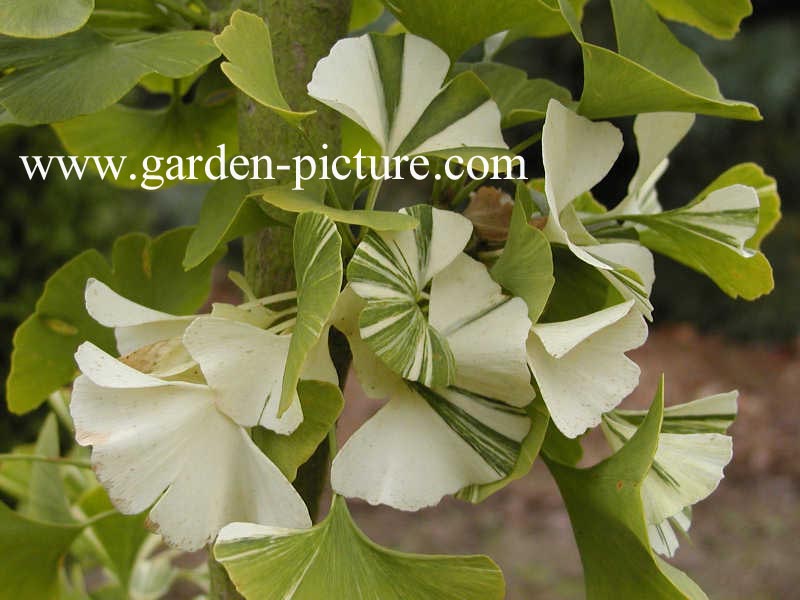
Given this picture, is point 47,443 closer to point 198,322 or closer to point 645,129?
point 198,322

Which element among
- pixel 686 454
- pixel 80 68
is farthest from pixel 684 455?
pixel 80 68

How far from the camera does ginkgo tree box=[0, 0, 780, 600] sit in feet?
1.35

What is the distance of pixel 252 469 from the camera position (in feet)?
1.38

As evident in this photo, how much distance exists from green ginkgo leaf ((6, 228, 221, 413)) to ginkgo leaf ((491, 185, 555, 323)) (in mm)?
222

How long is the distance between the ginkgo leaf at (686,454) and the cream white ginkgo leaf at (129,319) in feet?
0.82

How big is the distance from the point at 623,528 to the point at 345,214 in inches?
7.7

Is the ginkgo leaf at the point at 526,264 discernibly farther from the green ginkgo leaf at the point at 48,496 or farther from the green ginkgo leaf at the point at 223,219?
the green ginkgo leaf at the point at 48,496

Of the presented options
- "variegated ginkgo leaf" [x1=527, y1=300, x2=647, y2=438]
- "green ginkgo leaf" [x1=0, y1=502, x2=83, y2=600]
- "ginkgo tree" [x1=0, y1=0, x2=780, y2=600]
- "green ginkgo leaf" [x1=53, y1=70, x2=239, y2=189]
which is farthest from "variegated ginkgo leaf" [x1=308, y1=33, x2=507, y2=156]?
"green ginkgo leaf" [x1=0, y1=502, x2=83, y2=600]

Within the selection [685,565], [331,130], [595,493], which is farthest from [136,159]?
[685,565]

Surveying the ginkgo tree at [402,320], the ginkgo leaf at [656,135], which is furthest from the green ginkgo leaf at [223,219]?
the ginkgo leaf at [656,135]

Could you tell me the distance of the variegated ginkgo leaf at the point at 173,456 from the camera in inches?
16.1

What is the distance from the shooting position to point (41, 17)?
1.40 feet

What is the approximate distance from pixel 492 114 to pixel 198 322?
0.18m

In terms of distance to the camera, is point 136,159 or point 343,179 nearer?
point 343,179
